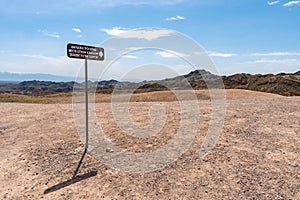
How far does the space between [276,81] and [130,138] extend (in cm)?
9430

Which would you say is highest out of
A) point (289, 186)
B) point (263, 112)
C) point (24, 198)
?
point (263, 112)

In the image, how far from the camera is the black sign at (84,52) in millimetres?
6979

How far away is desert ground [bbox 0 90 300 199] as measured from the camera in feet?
18.5

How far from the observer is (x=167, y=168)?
6617 mm

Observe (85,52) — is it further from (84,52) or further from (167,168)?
(167,168)

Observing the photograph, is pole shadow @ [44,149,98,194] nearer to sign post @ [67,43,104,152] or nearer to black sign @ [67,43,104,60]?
sign post @ [67,43,104,152]

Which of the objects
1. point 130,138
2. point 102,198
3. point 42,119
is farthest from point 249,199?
point 42,119

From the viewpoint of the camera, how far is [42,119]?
12477mm

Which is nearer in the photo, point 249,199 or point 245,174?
point 249,199

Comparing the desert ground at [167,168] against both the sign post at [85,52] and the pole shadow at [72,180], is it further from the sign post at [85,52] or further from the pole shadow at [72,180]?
the sign post at [85,52]

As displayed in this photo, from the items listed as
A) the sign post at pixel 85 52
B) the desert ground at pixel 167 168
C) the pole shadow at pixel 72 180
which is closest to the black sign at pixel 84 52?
the sign post at pixel 85 52

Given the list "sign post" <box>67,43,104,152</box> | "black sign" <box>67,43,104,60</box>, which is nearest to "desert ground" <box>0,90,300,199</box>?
"sign post" <box>67,43,104,152</box>

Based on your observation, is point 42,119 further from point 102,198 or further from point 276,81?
point 276,81

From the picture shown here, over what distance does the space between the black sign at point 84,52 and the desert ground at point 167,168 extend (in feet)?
9.19
